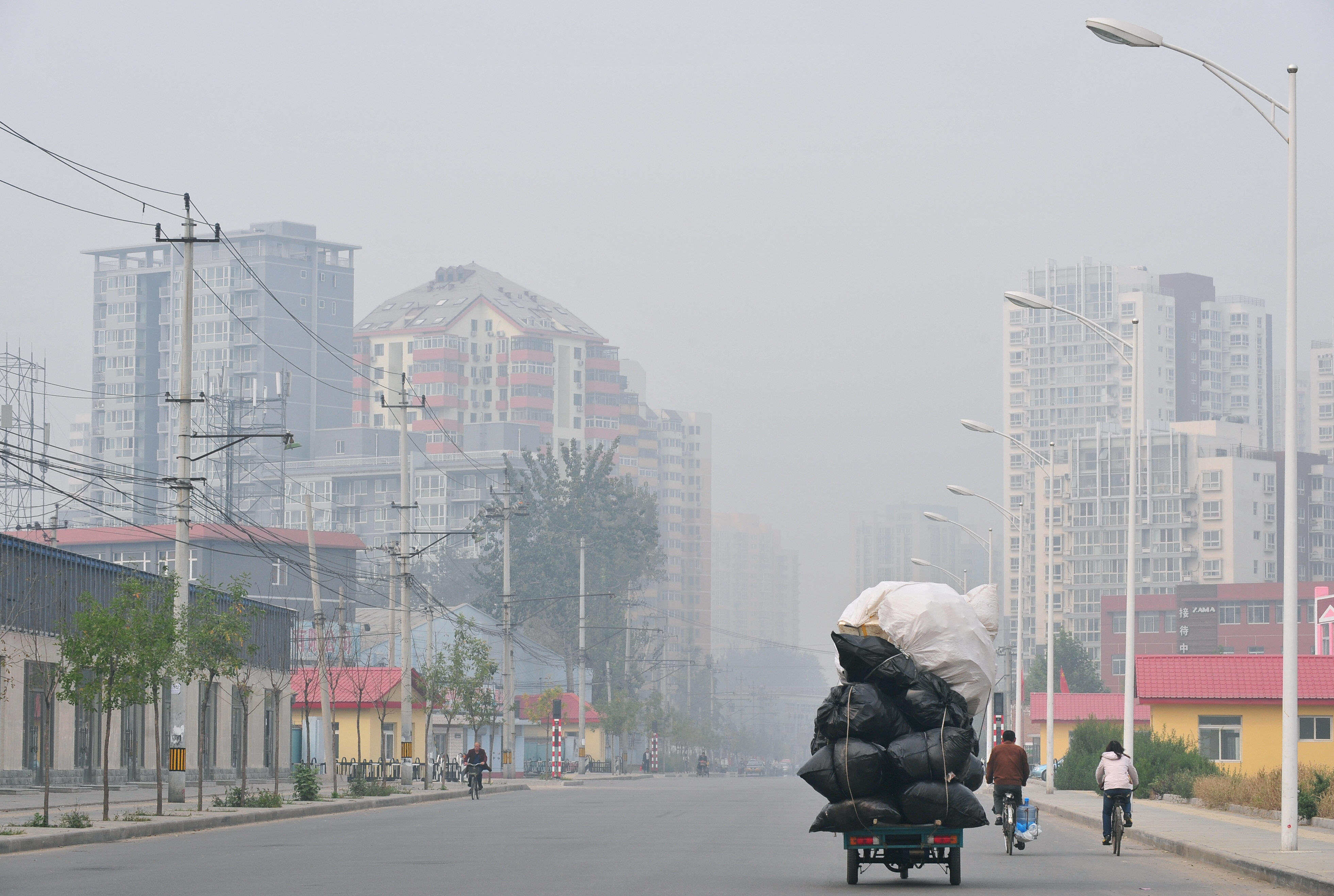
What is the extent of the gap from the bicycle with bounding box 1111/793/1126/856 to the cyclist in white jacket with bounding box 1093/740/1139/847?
3cm

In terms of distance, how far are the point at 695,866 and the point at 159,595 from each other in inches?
745

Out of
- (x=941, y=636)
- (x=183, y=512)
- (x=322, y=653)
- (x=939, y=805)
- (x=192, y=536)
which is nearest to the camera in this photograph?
(x=939, y=805)

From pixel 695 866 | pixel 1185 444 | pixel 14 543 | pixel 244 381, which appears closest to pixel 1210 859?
pixel 695 866

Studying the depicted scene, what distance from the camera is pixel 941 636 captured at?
677 inches

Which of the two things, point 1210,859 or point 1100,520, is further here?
point 1100,520

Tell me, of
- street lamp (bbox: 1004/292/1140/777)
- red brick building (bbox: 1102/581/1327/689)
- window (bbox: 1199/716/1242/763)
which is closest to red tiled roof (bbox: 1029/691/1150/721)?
window (bbox: 1199/716/1242/763)

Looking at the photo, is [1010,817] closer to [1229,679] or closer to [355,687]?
[1229,679]

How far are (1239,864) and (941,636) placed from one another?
5479 mm

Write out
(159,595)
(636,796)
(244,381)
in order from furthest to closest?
1. (244,381)
2. (636,796)
3. (159,595)

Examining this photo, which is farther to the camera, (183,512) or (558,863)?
(183,512)

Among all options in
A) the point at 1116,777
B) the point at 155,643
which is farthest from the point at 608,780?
the point at 1116,777

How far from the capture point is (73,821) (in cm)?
2545

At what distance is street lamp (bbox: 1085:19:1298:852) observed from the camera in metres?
20.8

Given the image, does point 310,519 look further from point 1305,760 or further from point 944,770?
point 944,770
